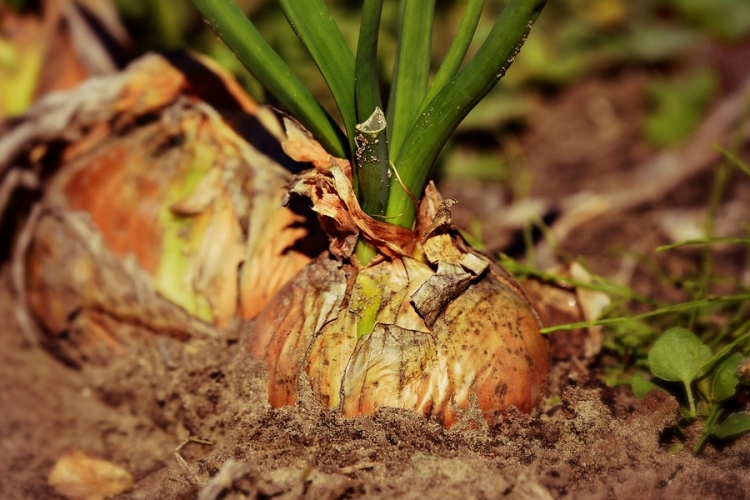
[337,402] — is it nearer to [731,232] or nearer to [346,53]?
[346,53]

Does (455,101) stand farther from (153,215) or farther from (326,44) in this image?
(153,215)

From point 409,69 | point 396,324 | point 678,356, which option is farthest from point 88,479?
point 678,356

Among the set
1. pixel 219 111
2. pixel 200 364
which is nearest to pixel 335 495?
pixel 200 364

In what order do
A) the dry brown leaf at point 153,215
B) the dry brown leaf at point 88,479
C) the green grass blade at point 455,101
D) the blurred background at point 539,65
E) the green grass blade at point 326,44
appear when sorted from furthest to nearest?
the blurred background at point 539,65 < the dry brown leaf at point 153,215 < the dry brown leaf at point 88,479 < the green grass blade at point 326,44 < the green grass blade at point 455,101

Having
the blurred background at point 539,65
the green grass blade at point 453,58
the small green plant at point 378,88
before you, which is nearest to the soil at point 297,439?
the small green plant at point 378,88

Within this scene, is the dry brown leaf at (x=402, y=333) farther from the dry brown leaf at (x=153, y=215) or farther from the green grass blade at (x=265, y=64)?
the dry brown leaf at (x=153, y=215)
